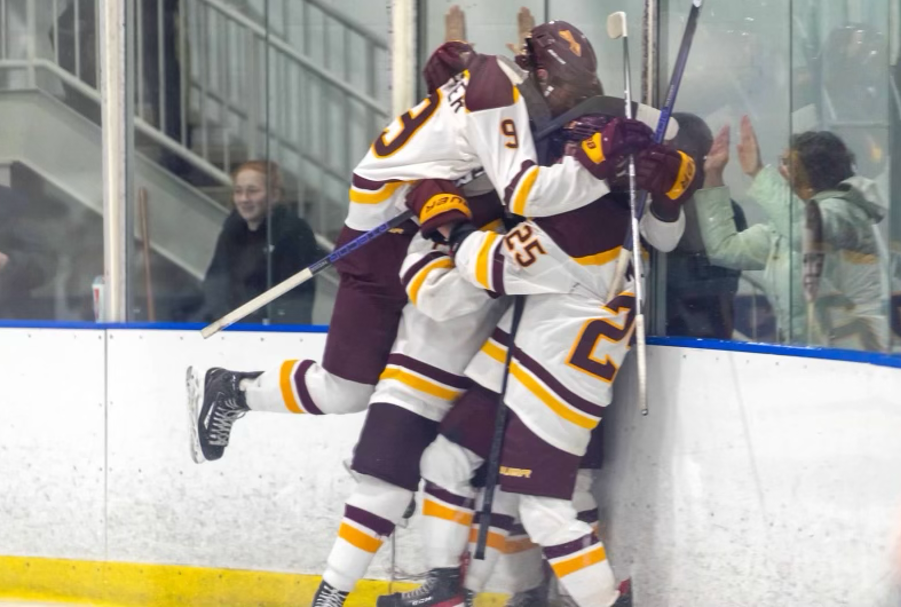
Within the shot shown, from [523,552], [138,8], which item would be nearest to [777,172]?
[523,552]

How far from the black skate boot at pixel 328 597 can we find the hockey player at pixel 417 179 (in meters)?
0.41

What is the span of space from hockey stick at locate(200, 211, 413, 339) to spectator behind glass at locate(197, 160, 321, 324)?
0.19 feet

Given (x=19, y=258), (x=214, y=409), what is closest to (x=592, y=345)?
(x=214, y=409)

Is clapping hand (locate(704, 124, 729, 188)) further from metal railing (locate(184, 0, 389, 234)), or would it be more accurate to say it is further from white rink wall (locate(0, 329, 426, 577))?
white rink wall (locate(0, 329, 426, 577))

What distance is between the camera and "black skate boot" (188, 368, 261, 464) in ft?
10.0

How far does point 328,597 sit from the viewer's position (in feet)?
9.21

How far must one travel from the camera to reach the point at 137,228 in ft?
11.3

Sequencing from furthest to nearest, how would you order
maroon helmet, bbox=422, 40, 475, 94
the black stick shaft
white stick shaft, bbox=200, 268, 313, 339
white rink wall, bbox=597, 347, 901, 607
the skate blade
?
the skate blade
white stick shaft, bbox=200, 268, 313, 339
maroon helmet, bbox=422, 40, 475, 94
the black stick shaft
white rink wall, bbox=597, 347, 901, 607

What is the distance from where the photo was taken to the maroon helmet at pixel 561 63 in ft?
8.73

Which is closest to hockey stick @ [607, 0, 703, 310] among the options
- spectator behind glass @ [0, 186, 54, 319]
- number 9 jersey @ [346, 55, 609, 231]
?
number 9 jersey @ [346, 55, 609, 231]

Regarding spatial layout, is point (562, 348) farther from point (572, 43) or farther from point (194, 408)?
point (194, 408)

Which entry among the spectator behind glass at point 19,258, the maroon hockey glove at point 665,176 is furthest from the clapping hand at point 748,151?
the spectator behind glass at point 19,258

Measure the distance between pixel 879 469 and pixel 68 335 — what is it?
6.88 feet

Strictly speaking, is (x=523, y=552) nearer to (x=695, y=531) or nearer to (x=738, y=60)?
(x=695, y=531)
